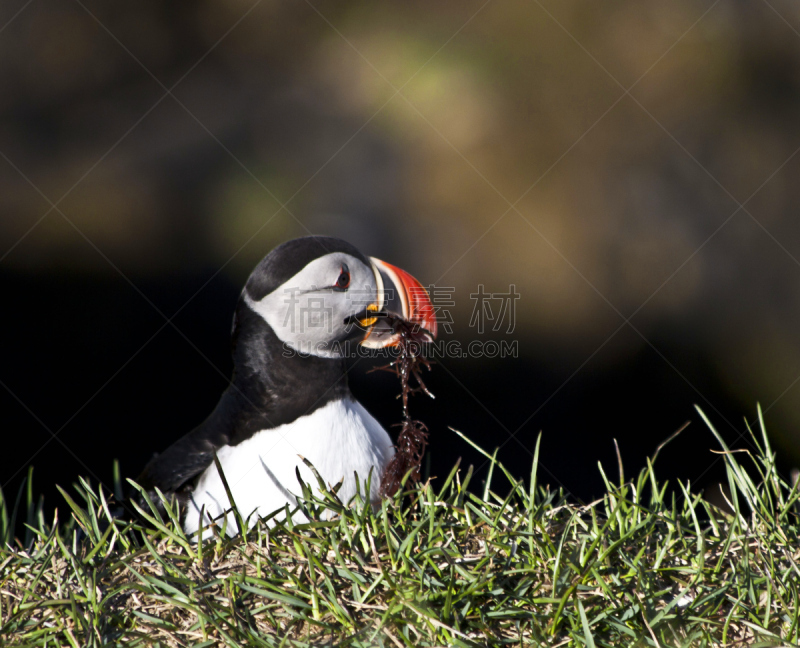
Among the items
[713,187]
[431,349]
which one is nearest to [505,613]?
[431,349]

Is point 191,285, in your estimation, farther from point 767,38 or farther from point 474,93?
point 767,38

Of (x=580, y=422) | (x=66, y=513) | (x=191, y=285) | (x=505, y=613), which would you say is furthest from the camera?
(x=191, y=285)

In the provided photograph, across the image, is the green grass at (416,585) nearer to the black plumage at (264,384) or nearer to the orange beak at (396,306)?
the black plumage at (264,384)

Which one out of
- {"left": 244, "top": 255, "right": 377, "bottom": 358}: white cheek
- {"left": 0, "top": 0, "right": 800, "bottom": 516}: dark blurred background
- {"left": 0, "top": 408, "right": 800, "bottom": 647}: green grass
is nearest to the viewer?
{"left": 0, "top": 408, "right": 800, "bottom": 647}: green grass

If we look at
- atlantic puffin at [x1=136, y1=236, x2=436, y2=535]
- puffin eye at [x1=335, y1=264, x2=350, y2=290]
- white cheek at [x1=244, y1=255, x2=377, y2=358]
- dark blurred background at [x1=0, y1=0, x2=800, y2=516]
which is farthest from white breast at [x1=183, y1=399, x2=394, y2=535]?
dark blurred background at [x1=0, y1=0, x2=800, y2=516]

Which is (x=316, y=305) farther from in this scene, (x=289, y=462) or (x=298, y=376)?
(x=289, y=462)

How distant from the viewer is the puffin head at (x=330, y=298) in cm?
215

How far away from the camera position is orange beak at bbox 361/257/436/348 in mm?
2244

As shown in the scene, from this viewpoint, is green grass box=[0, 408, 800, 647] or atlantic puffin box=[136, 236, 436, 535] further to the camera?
atlantic puffin box=[136, 236, 436, 535]

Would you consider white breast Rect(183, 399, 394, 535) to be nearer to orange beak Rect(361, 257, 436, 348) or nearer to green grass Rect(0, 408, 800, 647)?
orange beak Rect(361, 257, 436, 348)

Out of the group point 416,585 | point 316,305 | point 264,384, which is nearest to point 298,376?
point 264,384

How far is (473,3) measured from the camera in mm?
4723

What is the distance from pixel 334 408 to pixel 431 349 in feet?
8.55

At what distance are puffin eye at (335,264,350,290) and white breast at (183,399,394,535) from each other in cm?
35
